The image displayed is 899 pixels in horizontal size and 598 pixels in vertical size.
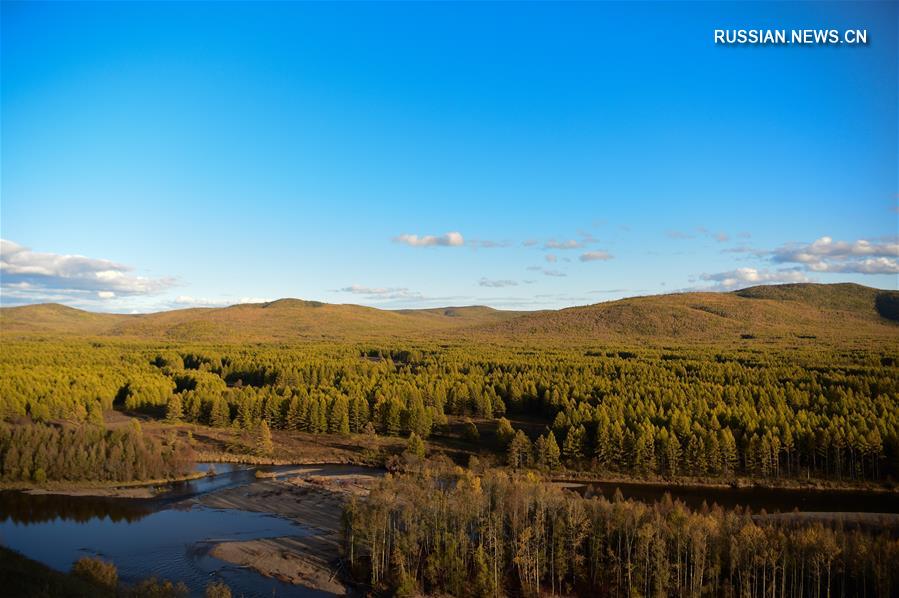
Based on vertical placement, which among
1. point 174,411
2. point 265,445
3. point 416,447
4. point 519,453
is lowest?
point 265,445

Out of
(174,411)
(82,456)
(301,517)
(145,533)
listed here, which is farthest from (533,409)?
(82,456)

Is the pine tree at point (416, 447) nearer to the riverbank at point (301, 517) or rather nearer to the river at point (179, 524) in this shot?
the riverbank at point (301, 517)

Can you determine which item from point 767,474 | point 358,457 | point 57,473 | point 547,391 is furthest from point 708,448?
point 57,473

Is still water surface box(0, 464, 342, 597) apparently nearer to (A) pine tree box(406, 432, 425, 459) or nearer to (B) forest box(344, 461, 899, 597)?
(B) forest box(344, 461, 899, 597)

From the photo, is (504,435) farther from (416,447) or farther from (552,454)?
(416,447)

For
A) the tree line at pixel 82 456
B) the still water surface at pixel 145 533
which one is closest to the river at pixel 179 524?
the still water surface at pixel 145 533

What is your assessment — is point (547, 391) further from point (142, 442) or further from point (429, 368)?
point (142, 442)

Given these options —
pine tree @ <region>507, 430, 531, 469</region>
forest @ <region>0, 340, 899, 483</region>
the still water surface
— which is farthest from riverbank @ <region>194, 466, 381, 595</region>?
pine tree @ <region>507, 430, 531, 469</region>
